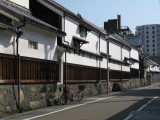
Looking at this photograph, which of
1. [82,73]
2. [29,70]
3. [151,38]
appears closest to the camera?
[29,70]

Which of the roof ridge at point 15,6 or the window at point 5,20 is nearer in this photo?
the window at point 5,20

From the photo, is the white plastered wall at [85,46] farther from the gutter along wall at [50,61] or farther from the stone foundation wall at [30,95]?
the stone foundation wall at [30,95]

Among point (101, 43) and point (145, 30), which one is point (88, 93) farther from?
point (145, 30)

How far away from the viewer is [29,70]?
752 inches

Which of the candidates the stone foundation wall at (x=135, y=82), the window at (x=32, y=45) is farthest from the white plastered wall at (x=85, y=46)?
the stone foundation wall at (x=135, y=82)

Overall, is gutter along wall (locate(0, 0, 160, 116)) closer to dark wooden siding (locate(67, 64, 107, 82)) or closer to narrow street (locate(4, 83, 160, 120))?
dark wooden siding (locate(67, 64, 107, 82))

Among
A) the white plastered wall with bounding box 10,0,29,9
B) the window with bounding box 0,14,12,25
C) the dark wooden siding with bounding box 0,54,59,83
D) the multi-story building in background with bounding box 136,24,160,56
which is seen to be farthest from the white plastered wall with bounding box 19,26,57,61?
the multi-story building in background with bounding box 136,24,160,56

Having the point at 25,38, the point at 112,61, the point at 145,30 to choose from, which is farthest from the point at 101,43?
the point at 145,30

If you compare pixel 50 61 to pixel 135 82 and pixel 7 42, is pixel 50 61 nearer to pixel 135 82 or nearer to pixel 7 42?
pixel 7 42

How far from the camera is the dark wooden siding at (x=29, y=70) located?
1645 cm

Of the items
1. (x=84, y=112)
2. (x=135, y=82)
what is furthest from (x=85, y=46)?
(x=135, y=82)

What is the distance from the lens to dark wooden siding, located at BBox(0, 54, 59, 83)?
16453 millimetres

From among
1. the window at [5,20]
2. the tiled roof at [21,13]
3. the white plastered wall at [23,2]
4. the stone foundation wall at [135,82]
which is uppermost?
the white plastered wall at [23,2]

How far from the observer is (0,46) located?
16.0 m
